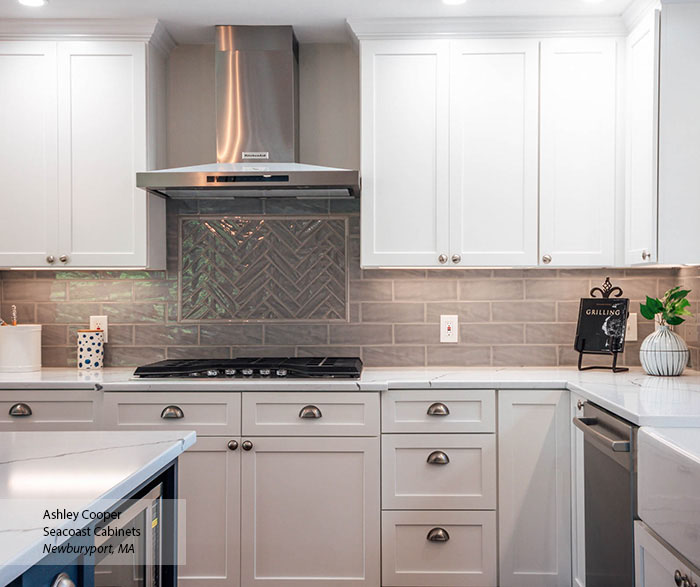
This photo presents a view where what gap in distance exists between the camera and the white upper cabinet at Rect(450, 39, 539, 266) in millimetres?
2924

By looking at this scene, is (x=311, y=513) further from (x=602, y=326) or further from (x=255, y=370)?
(x=602, y=326)

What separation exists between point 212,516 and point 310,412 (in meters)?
0.56

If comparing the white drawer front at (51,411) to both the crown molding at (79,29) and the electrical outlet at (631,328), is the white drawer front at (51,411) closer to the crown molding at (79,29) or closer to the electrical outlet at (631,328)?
the crown molding at (79,29)

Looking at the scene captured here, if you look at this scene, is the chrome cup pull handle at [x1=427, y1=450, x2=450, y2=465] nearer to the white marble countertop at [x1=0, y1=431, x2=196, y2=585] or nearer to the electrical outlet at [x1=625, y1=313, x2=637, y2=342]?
the electrical outlet at [x1=625, y1=313, x2=637, y2=342]

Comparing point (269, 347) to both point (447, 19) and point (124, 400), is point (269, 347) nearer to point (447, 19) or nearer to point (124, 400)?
point (124, 400)

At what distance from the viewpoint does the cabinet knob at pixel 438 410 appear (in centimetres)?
265

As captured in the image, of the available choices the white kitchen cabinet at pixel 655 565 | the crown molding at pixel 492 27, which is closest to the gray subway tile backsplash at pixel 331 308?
the crown molding at pixel 492 27

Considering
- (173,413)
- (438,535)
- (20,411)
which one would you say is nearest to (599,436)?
(438,535)

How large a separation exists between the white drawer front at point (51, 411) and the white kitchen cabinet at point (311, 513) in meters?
0.66

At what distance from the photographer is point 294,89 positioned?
3.10m

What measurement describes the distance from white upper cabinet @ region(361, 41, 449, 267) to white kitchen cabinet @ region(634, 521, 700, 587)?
1444 millimetres

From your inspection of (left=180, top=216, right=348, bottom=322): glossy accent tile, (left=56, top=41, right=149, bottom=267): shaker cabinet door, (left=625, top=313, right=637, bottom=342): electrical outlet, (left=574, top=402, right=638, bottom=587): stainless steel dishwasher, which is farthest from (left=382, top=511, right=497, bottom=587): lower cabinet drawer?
(left=56, top=41, right=149, bottom=267): shaker cabinet door

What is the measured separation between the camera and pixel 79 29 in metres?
2.96

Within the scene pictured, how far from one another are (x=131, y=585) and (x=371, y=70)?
2.30 metres
